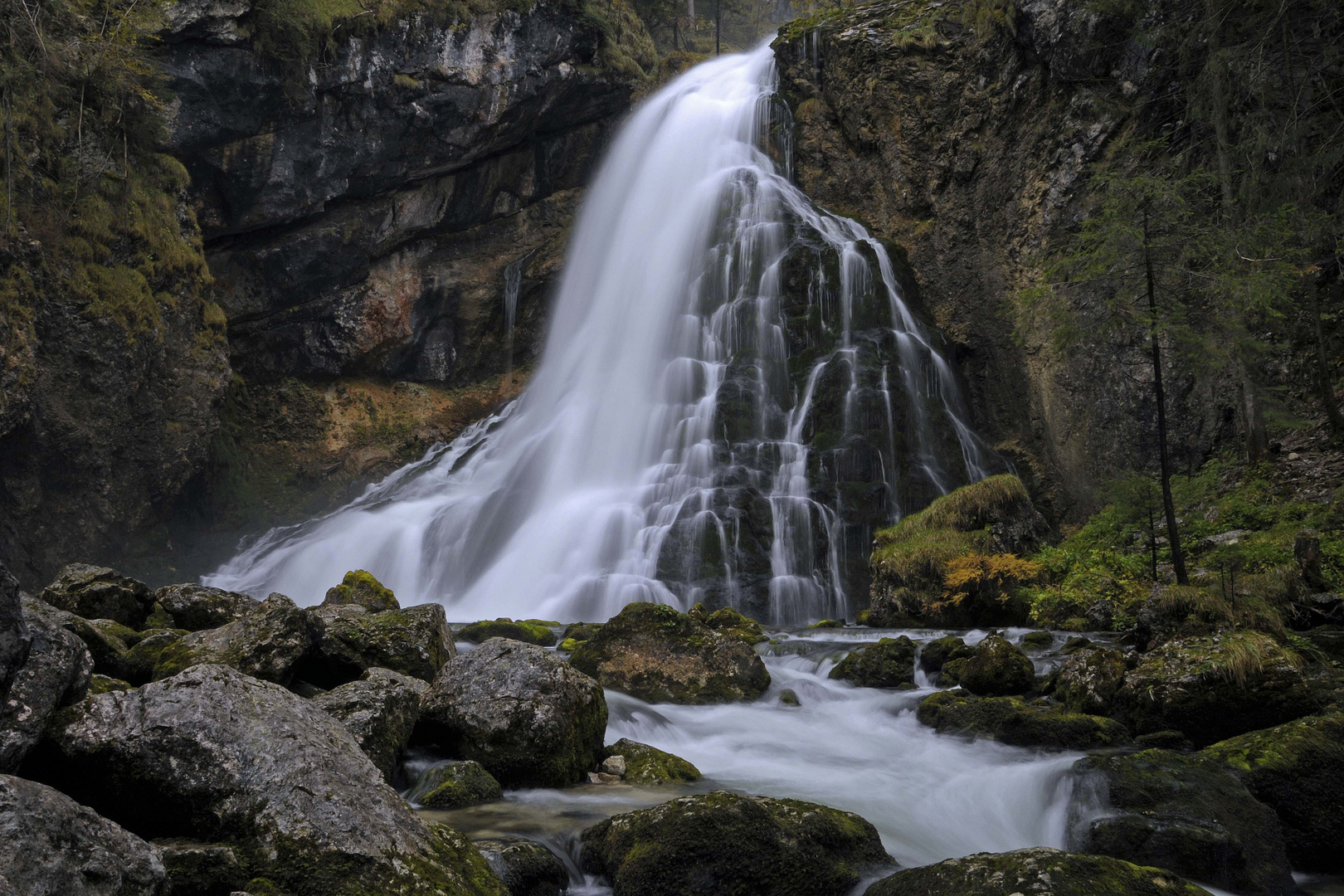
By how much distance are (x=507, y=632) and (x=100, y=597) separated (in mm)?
5742

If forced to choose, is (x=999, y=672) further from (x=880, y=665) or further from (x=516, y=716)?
(x=516, y=716)

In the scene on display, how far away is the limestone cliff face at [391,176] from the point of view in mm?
21094

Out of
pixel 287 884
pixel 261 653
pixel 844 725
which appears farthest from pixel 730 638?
pixel 287 884

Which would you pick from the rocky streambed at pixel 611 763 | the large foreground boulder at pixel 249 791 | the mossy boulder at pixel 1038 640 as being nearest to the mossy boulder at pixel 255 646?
the rocky streambed at pixel 611 763

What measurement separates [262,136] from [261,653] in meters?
19.7

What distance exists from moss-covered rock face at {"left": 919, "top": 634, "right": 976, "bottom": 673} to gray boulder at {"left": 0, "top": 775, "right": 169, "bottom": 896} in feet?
28.9

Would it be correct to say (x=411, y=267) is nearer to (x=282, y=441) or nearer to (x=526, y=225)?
(x=526, y=225)

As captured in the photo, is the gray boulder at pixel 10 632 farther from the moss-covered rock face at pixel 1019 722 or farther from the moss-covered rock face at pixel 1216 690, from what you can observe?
the moss-covered rock face at pixel 1216 690

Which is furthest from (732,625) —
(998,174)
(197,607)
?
(998,174)

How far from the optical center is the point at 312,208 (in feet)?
76.8

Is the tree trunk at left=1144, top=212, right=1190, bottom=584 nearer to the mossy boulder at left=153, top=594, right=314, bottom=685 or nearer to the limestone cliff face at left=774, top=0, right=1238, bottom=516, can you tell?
the limestone cliff face at left=774, top=0, right=1238, bottom=516

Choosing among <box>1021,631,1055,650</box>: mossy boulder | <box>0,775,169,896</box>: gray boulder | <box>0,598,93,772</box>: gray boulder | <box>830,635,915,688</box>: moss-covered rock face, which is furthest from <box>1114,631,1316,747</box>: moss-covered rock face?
<box>0,598,93,772</box>: gray boulder

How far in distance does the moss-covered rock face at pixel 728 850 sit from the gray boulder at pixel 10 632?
326cm

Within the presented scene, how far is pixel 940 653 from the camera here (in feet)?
33.7
